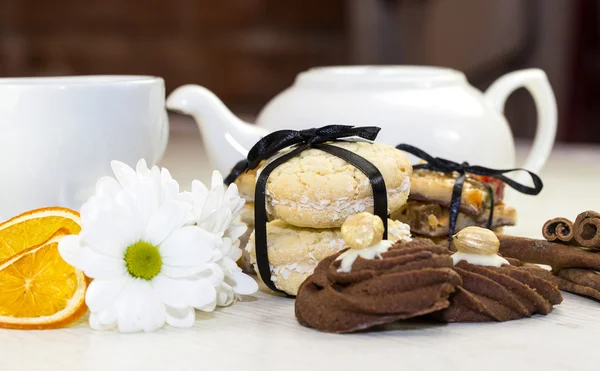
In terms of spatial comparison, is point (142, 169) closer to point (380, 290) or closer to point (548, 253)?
point (380, 290)

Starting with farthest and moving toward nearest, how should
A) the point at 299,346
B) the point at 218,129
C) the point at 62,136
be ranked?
the point at 218,129, the point at 62,136, the point at 299,346

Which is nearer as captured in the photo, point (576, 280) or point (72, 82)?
point (576, 280)

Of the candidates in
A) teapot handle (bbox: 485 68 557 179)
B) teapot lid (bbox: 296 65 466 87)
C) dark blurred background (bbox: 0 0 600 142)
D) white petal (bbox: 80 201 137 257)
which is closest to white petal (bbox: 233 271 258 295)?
white petal (bbox: 80 201 137 257)

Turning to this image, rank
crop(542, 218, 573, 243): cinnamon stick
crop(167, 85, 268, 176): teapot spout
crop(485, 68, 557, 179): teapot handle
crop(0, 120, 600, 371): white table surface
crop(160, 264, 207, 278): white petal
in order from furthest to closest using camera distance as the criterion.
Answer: crop(485, 68, 557, 179): teapot handle < crop(167, 85, 268, 176): teapot spout < crop(542, 218, 573, 243): cinnamon stick < crop(160, 264, 207, 278): white petal < crop(0, 120, 600, 371): white table surface

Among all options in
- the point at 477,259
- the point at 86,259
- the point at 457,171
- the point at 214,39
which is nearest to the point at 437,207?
the point at 457,171

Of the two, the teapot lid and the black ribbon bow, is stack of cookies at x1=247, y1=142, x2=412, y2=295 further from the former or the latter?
the teapot lid

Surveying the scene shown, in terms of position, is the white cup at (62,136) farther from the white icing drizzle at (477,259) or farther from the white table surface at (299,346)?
the white icing drizzle at (477,259)
